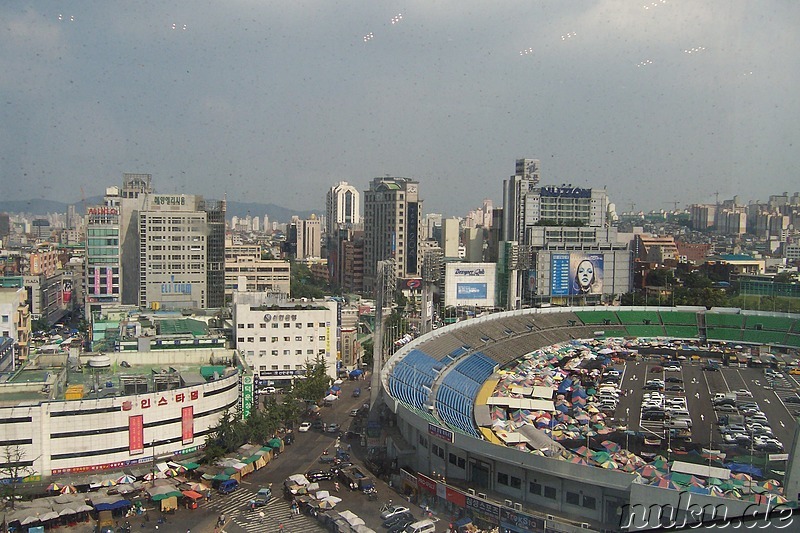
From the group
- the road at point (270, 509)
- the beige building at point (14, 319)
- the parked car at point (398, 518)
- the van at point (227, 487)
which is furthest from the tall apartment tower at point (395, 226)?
the parked car at point (398, 518)

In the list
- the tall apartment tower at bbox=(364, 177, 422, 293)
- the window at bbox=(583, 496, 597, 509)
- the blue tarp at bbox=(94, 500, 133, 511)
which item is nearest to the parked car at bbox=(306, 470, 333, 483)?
the blue tarp at bbox=(94, 500, 133, 511)

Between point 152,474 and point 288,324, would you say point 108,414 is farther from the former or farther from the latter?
point 288,324

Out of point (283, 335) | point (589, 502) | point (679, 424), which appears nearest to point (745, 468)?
point (589, 502)

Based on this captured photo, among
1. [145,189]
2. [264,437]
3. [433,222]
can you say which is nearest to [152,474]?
[264,437]

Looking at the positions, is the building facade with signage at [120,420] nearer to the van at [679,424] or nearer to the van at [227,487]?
the van at [227,487]

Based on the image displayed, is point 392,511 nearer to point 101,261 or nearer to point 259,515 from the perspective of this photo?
point 259,515

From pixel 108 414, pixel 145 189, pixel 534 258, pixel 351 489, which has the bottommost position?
pixel 351 489
